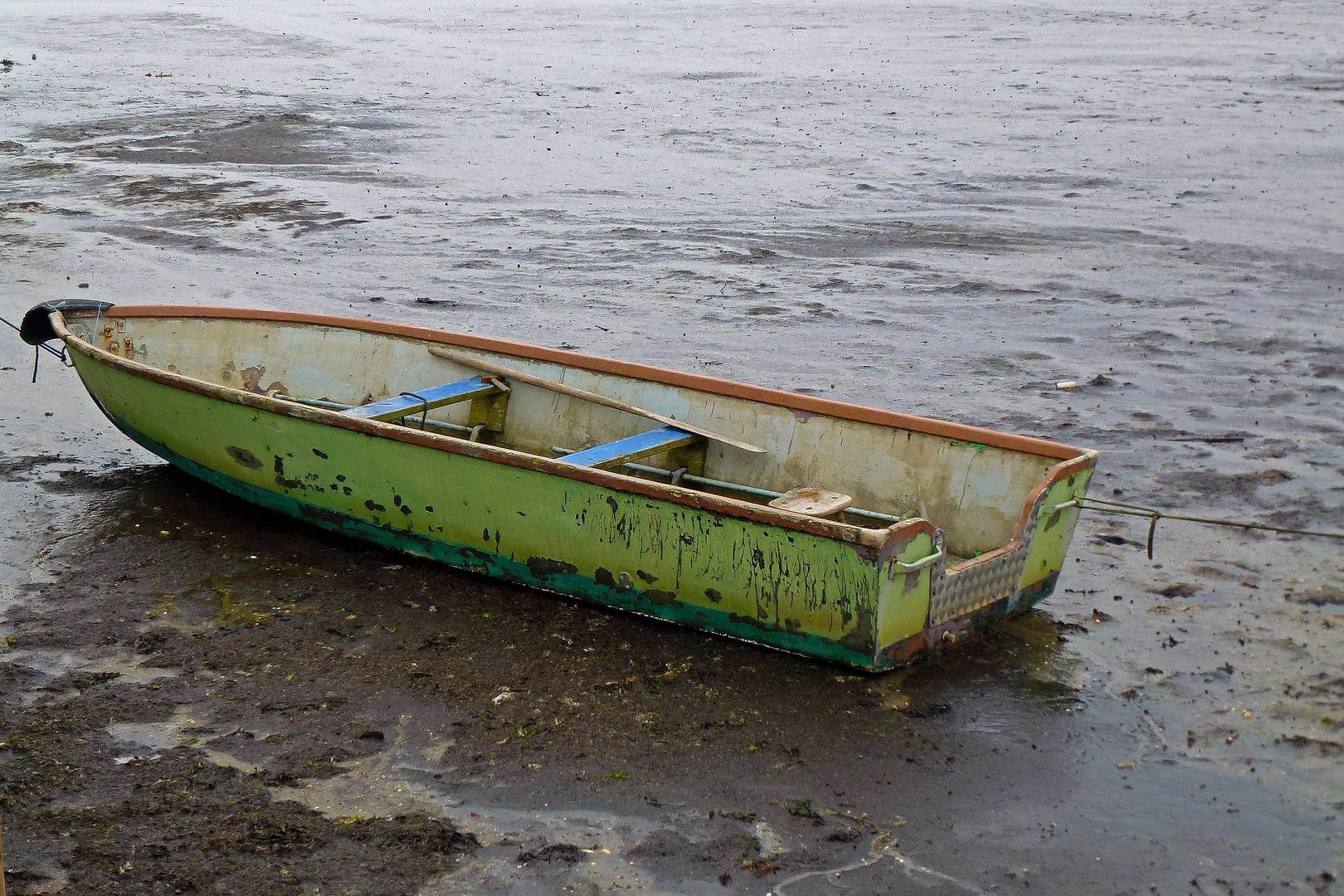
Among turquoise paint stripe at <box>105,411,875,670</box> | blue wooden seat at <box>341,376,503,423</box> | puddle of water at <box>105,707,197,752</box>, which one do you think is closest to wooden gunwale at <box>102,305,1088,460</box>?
blue wooden seat at <box>341,376,503,423</box>

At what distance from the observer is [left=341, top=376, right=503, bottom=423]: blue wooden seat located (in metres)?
6.42

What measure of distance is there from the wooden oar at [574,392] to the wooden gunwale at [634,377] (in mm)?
93

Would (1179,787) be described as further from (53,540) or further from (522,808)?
(53,540)

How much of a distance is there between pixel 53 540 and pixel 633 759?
3.55m

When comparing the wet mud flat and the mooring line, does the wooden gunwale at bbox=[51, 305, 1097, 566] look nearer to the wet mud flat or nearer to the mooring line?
the wet mud flat

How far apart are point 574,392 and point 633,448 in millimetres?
761

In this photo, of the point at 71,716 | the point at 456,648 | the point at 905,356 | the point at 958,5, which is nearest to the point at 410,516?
the point at 456,648

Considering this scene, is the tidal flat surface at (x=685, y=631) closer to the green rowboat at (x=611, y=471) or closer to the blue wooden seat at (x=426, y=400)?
the green rowboat at (x=611, y=471)

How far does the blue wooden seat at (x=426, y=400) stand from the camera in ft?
21.1

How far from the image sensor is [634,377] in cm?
673

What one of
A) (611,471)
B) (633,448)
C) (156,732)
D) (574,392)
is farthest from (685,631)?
(156,732)

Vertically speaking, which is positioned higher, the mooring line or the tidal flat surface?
the tidal flat surface

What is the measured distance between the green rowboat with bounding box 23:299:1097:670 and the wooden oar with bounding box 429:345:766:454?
0.02 metres

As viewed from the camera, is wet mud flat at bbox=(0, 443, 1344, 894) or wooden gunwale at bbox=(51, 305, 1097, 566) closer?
wet mud flat at bbox=(0, 443, 1344, 894)
